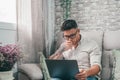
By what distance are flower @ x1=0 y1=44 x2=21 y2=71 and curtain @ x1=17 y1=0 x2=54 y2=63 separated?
0.52 meters

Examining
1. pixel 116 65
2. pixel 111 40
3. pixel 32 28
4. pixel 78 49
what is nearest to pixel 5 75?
pixel 32 28

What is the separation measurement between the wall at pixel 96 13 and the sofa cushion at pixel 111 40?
14.7 inches

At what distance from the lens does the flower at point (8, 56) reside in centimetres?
187

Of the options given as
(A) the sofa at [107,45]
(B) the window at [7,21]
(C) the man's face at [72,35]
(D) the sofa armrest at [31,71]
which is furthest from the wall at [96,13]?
(D) the sofa armrest at [31,71]

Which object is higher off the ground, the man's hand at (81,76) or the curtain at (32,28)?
the curtain at (32,28)

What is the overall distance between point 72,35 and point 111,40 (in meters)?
0.49

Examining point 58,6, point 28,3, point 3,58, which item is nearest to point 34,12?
point 28,3

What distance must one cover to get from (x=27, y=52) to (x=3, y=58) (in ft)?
2.41

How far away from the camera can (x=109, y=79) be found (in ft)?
9.04

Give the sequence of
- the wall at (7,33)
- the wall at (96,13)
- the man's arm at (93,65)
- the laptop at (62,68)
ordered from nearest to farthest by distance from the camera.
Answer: the laptop at (62,68) < the man's arm at (93,65) < the wall at (7,33) < the wall at (96,13)

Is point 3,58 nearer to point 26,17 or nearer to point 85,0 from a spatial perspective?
point 26,17

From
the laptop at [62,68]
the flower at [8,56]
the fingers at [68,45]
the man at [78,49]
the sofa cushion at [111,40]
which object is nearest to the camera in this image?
the flower at [8,56]

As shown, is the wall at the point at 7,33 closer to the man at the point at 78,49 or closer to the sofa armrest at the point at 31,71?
the sofa armrest at the point at 31,71

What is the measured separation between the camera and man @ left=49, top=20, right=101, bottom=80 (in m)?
2.55
